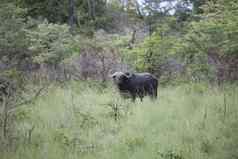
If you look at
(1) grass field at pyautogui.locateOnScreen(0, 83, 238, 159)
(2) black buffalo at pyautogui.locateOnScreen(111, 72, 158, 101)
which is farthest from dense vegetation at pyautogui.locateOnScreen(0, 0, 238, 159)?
(2) black buffalo at pyautogui.locateOnScreen(111, 72, 158, 101)

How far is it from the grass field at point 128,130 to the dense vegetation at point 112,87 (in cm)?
2

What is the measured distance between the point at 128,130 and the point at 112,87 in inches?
A: 264

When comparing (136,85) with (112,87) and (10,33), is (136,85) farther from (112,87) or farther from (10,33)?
(10,33)

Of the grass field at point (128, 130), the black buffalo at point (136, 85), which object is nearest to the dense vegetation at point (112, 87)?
the grass field at point (128, 130)

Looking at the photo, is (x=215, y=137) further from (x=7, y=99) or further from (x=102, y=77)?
(x=102, y=77)

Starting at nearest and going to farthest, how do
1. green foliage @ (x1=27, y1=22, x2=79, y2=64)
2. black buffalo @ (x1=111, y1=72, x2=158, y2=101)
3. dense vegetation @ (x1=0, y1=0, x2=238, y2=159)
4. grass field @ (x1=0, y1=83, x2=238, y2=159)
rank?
1. grass field @ (x1=0, y1=83, x2=238, y2=159)
2. dense vegetation @ (x1=0, y1=0, x2=238, y2=159)
3. black buffalo @ (x1=111, y1=72, x2=158, y2=101)
4. green foliage @ (x1=27, y1=22, x2=79, y2=64)

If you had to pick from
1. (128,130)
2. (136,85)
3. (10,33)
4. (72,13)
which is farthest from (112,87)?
(72,13)

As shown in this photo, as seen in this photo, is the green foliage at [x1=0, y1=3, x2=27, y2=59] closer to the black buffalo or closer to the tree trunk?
the black buffalo

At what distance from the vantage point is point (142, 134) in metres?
5.94

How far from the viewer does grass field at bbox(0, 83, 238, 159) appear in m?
4.90

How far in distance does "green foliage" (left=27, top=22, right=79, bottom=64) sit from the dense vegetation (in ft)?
0.16

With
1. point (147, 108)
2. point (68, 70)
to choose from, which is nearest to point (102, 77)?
point (68, 70)

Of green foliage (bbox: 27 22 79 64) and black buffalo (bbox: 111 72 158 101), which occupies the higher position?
green foliage (bbox: 27 22 79 64)

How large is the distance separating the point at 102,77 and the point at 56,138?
9.09 metres
